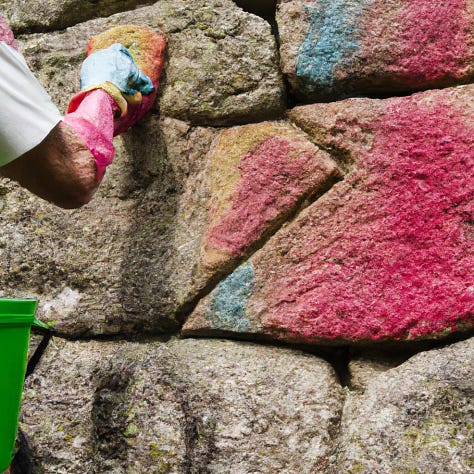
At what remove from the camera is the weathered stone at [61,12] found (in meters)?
1.56

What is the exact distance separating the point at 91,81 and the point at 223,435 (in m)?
0.63

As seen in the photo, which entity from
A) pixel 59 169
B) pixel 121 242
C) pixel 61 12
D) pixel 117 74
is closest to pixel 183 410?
pixel 121 242

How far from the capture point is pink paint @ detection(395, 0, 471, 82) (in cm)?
133

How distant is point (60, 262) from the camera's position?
4.43ft

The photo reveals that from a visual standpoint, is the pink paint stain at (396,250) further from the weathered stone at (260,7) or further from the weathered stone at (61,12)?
the weathered stone at (61,12)

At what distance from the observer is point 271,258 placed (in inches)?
50.0

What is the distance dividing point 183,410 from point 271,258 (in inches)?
11.4

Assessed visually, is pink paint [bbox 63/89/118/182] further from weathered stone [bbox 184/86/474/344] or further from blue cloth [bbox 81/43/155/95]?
weathered stone [bbox 184/86/474/344]

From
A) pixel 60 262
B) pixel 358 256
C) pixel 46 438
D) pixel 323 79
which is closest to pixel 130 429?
pixel 46 438

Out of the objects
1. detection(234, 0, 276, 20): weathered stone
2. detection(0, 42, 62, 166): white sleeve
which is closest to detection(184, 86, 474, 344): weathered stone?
detection(234, 0, 276, 20): weathered stone

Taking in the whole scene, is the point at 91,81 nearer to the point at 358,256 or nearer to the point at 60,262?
the point at 60,262

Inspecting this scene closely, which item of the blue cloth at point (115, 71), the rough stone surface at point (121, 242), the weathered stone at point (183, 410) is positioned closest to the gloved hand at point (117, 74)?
the blue cloth at point (115, 71)

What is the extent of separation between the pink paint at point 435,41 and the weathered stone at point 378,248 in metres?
0.05

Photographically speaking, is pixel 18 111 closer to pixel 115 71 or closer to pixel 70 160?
pixel 70 160
